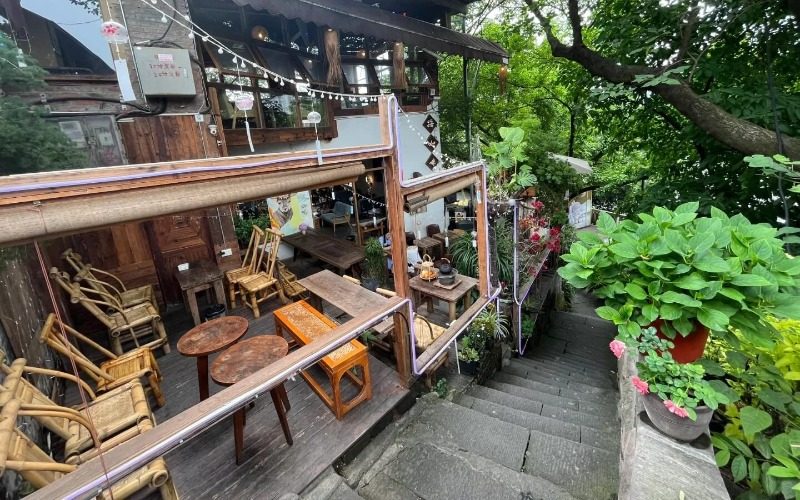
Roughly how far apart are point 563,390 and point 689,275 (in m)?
3.64

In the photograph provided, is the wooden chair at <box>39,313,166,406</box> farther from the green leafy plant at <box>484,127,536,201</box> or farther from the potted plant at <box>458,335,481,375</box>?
the green leafy plant at <box>484,127,536,201</box>

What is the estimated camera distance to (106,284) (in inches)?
170

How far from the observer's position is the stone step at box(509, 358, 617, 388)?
5.05 m

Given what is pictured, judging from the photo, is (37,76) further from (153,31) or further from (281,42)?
(281,42)

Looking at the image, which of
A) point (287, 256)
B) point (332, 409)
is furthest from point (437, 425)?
point (287, 256)

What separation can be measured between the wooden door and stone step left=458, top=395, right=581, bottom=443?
479cm

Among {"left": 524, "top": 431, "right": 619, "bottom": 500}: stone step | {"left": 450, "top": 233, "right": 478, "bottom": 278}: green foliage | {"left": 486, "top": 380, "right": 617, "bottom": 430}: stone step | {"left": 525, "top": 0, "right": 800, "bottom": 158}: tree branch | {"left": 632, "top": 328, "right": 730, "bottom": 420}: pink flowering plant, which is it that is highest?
{"left": 525, "top": 0, "right": 800, "bottom": 158}: tree branch

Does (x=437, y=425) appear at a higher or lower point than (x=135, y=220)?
lower

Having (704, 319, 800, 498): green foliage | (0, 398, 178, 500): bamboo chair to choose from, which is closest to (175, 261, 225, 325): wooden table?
(0, 398, 178, 500): bamboo chair

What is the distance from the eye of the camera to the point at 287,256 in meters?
7.92

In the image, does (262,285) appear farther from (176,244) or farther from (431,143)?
(431,143)

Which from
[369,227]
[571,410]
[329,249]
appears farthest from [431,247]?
[571,410]

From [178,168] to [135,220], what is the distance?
32cm

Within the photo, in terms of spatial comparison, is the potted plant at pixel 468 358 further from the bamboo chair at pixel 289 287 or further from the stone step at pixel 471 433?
the bamboo chair at pixel 289 287
